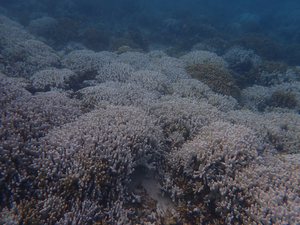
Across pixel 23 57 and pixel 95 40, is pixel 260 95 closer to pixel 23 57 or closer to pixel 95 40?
pixel 23 57

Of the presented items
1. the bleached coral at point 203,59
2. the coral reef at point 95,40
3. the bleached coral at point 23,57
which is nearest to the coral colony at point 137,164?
the bleached coral at point 23,57

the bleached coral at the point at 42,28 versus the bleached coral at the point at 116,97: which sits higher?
the bleached coral at the point at 42,28

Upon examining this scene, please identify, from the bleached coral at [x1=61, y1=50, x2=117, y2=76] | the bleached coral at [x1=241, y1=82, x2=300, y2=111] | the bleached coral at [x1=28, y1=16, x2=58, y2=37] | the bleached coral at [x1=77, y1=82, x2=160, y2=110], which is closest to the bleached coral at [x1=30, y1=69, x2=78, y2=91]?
the bleached coral at [x1=61, y1=50, x2=117, y2=76]

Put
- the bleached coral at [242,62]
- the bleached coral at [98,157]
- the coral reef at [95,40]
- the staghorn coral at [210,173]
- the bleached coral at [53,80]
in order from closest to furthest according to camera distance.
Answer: the bleached coral at [98,157] → the staghorn coral at [210,173] → the bleached coral at [53,80] → the bleached coral at [242,62] → the coral reef at [95,40]

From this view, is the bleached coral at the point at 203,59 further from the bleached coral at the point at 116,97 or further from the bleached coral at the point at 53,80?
the bleached coral at the point at 53,80

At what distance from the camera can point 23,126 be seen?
3.48 metres

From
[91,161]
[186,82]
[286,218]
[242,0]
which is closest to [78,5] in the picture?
[186,82]

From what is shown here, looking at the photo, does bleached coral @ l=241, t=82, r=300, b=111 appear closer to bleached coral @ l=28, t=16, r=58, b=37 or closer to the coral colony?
the coral colony

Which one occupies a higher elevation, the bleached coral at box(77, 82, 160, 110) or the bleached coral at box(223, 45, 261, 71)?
the bleached coral at box(223, 45, 261, 71)

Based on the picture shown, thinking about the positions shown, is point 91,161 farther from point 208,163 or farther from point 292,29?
point 292,29

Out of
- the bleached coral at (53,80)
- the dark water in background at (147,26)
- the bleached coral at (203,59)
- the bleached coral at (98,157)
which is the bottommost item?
the bleached coral at (53,80)

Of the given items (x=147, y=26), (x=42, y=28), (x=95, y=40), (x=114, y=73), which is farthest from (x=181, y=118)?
(x=147, y=26)

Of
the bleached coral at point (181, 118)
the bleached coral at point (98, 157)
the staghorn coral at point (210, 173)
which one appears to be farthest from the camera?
the bleached coral at point (181, 118)

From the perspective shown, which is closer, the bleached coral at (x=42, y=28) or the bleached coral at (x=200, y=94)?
the bleached coral at (x=200, y=94)
